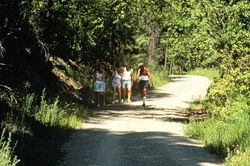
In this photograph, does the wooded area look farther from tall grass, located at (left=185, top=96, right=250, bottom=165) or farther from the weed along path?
the weed along path

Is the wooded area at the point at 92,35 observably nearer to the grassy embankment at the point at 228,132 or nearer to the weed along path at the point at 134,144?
the grassy embankment at the point at 228,132

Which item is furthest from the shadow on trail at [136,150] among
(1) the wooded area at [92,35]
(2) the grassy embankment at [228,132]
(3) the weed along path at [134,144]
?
(1) the wooded area at [92,35]

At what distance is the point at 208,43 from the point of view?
12.9 metres

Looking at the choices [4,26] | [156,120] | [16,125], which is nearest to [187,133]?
[156,120]

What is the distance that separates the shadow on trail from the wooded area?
1.38 m

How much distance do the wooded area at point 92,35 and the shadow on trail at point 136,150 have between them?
1381 mm

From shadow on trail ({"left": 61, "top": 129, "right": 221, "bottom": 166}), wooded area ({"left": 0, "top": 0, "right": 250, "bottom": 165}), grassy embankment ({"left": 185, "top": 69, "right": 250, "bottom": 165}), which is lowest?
shadow on trail ({"left": 61, "top": 129, "right": 221, "bottom": 166})

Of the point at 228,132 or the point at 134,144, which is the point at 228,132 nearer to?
the point at 228,132

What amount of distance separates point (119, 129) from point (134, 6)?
6.32 m

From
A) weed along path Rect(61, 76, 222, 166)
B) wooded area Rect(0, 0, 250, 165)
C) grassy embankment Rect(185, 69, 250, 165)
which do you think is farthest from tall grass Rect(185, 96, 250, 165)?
wooded area Rect(0, 0, 250, 165)

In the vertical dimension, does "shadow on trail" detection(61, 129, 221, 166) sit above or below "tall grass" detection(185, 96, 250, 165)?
below

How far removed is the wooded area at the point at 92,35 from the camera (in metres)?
10.6

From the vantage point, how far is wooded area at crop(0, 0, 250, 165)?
34.9ft

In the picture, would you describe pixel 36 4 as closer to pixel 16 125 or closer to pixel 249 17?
pixel 16 125
